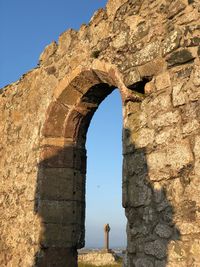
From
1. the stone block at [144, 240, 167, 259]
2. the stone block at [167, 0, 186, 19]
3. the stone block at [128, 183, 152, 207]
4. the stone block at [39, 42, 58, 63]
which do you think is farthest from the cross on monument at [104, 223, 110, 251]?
the stone block at [167, 0, 186, 19]

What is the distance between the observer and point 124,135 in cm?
398

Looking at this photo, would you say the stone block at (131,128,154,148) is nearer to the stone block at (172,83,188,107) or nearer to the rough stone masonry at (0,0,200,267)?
the rough stone masonry at (0,0,200,267)

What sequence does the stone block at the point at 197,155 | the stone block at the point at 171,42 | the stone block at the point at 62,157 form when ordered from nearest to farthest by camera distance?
the stone block at the point at 197,155, the stone block at the point at 171,42, the stone block at the point at 62,157

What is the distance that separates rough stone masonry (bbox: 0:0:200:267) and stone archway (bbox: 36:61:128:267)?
1 cm

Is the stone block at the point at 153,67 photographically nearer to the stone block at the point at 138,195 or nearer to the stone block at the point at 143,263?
the stone block at the point at 138,195

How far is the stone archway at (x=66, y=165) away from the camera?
502 cm

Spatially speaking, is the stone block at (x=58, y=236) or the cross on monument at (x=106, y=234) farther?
the cross on monument at (x=106, y=234)

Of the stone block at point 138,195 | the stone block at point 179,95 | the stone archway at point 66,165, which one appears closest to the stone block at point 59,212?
the stone archway at point 66,165

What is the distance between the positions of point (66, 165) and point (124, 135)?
157 cm

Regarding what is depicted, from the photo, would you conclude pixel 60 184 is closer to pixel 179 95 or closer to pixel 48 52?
pixel 48 52

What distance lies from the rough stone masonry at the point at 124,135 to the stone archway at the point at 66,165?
0.5 inches

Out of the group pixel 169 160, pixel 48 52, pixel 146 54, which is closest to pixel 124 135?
pixel 169 160

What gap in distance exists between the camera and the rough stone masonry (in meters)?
3.31

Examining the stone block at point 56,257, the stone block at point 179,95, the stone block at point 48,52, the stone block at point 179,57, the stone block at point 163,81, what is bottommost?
the stone block at point 56,257
